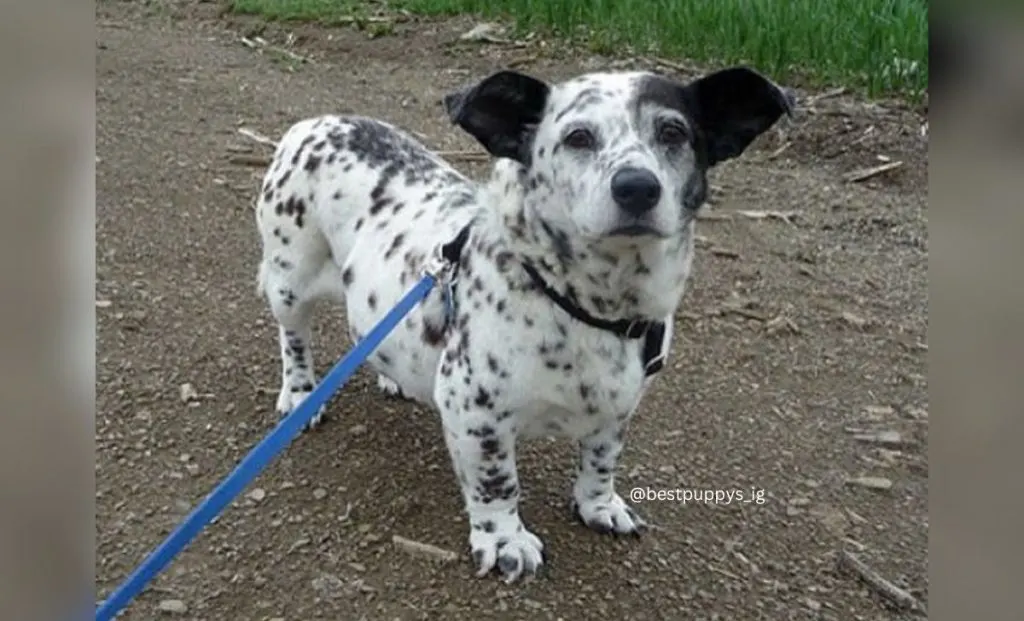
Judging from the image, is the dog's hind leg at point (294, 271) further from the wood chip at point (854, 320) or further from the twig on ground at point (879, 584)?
the wood chip at point (854, 320)

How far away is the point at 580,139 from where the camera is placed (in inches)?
47.9

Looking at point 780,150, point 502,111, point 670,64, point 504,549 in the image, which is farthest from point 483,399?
point 670,64

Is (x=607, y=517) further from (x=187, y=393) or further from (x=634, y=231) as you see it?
(x=187, y=393)

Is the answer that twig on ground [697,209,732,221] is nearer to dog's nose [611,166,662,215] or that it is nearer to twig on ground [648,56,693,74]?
twig on ground [648,56,693,74]

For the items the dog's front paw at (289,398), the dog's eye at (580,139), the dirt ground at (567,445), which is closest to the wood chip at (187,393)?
the dirt ground at (567,445)

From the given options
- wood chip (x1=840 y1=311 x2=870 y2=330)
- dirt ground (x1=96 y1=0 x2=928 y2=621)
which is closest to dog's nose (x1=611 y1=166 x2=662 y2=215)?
dirt ground (x1=96 y1=0 x2=928 y2=621)

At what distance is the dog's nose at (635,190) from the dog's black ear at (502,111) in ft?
0.63

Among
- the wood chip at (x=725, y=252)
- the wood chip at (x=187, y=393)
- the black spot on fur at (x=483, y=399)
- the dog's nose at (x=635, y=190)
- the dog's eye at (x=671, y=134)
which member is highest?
the dog's eye at (x=671, y=134)

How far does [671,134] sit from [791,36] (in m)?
1.84

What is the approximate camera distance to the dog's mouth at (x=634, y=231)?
1152mm
